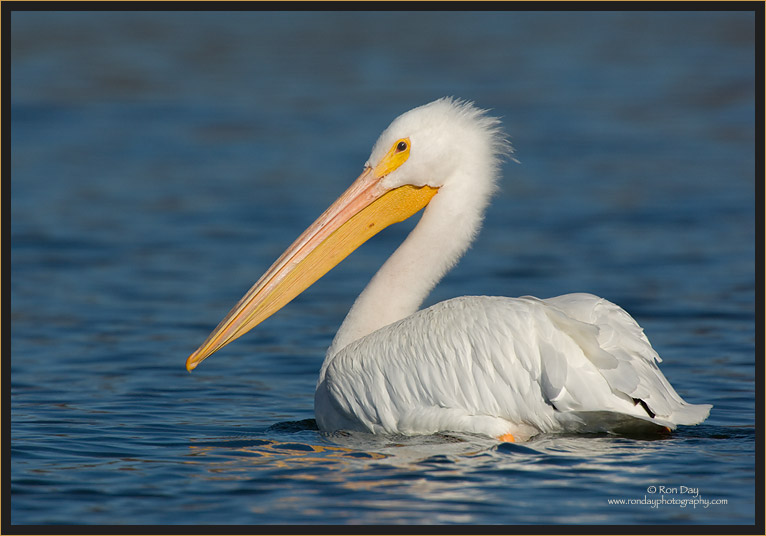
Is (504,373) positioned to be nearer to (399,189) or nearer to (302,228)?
(399,189)

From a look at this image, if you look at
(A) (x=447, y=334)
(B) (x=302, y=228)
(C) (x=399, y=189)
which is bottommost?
(A) (x=447, y=334)

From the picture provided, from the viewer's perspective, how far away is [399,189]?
6.46 m

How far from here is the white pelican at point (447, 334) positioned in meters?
5.40

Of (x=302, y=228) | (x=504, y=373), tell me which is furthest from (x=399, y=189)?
(x=302, y=228)

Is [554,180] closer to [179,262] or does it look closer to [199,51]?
[179,262]

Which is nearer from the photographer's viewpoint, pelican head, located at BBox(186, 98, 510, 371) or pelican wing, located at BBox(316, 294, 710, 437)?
pelican wing, located at BBox(316, 294, 710, 437)

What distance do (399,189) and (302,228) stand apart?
499cm

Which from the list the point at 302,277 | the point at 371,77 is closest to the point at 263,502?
the point at 302,277

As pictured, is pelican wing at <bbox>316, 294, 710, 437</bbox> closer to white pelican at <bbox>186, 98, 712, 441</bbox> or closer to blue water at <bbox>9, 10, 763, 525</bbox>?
white pelican at <bbox>186, 98, 712, 441</bbox>

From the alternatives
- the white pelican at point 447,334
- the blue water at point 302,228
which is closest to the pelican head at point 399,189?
the white pelican at point 447,334

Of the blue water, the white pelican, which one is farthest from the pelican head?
the blue water

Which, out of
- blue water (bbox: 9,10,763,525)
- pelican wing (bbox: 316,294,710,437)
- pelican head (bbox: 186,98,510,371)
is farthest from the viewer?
pelican head (bbox: 186,98,510,371)

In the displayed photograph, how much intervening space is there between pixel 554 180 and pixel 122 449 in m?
8.37

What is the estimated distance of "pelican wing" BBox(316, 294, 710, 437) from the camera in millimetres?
5348
